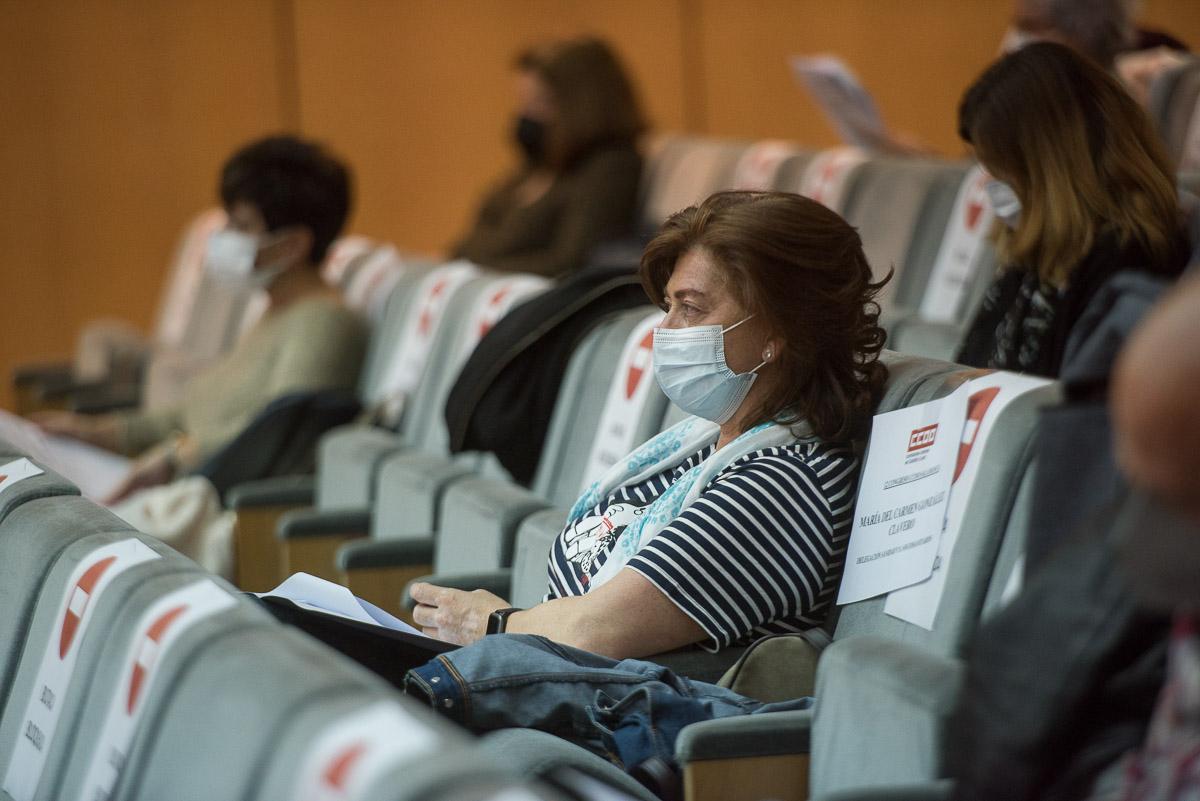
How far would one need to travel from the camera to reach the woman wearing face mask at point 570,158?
198 inches

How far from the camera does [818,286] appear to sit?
84.5 inches

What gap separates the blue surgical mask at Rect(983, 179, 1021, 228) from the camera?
254cm

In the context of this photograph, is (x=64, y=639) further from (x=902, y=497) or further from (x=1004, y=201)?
(x=1004, y=201)

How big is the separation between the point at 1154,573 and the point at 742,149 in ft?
14.3

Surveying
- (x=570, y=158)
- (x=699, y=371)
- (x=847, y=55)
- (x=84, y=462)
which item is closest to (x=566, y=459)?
(x=699, y=371)

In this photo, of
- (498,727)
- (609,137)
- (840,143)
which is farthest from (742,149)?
(498,727)

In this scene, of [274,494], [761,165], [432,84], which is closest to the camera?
[274,494]

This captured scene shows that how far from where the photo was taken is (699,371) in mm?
2205

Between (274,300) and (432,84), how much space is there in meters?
4.52

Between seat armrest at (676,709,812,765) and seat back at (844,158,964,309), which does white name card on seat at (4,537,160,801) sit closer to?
seat armrest at (676,709,812,765)

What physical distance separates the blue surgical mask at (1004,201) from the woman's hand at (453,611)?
Answer: 1.02m

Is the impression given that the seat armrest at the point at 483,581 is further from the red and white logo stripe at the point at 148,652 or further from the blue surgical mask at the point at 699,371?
the red and white logo stripe at the point at 148,652

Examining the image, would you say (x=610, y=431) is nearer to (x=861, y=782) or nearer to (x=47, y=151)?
(x=861, y=782)

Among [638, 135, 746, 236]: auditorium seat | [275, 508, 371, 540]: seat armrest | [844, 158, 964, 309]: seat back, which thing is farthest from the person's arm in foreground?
[638, 135, 746, 236]: auditorium seat
